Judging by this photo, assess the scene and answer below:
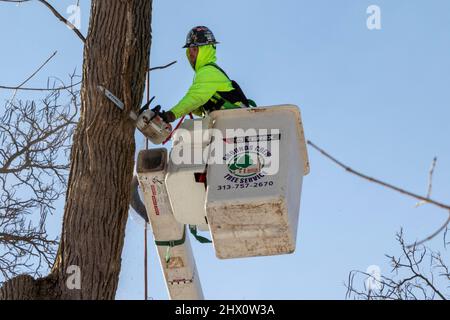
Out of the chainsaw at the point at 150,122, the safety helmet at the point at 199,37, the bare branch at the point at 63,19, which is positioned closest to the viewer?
the chainsaw at the point at 150,122

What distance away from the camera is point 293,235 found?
211 inches

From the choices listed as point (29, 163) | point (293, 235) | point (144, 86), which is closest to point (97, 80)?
point (144, 86)

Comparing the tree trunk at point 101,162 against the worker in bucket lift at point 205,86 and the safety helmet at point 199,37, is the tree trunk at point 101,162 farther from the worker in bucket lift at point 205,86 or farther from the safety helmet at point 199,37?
the safety helmet at point 199,37

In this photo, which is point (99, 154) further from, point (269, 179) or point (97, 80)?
point (269, 179)

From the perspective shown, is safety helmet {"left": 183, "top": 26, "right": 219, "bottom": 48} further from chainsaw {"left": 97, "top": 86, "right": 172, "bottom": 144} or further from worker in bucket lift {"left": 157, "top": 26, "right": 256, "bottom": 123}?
chainsaw {"left": 97, "top": 86, "right": 172, "bottom": 144}

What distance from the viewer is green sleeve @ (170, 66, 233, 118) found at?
5.87 m

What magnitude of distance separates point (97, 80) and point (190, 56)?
80 cm

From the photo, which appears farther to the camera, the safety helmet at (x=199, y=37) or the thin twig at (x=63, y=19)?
the safety helmet at (x=199, y=37)

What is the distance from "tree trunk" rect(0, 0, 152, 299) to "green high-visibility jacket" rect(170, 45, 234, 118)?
0.26 metres

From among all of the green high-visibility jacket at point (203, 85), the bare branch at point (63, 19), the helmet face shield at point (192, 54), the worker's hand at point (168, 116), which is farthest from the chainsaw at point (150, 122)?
the helmet face shield at point (192, 54)

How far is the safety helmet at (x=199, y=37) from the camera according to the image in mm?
6250

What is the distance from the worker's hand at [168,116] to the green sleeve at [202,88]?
1.4 inches

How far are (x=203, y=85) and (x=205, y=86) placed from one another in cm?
1

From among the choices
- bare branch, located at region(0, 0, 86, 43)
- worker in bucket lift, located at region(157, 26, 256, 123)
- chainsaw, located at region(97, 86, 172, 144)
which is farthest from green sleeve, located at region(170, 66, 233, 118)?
bare branch, located at region(0, 0, 86, 43)
